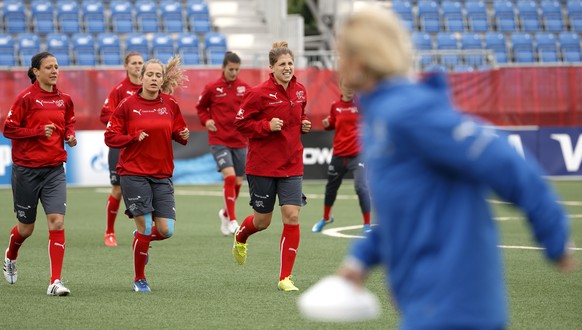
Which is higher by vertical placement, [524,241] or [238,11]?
[238,11]

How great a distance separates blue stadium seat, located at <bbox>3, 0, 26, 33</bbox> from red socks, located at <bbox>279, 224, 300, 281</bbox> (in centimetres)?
1748

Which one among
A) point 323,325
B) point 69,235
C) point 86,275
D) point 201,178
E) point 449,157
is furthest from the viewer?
point 201,178

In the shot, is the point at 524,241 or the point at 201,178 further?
the point at 201,178

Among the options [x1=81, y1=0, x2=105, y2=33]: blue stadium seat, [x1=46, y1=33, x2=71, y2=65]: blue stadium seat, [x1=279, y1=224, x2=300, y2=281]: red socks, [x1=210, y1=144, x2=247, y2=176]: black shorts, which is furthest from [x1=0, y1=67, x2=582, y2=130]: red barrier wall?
[x1=279, y1=224, x2=300, y2=281]: red socks

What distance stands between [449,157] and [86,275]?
25.3 ft

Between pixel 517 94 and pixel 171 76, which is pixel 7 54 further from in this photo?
pixel 171 76

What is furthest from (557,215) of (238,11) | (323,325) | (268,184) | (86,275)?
(238,11)

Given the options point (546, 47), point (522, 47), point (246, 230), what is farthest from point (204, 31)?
point (246, 230)

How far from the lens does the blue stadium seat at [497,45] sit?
2722cm

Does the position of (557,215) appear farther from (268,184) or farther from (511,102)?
(511,102)

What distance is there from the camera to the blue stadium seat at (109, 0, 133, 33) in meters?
26.2

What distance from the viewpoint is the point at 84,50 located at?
2452cm

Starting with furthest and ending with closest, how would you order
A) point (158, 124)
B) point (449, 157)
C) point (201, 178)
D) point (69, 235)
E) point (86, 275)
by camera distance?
1. point (201, 178)
2. point (69, 235)
3. point (86, 275)
4. point (158, 124)
5. point (449, 157)

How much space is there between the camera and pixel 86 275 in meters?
10.7
